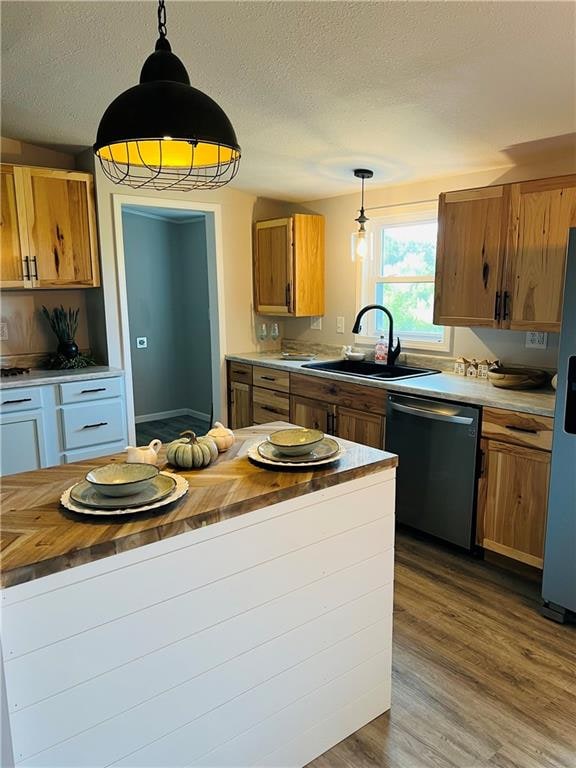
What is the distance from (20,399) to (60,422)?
11.6 inches

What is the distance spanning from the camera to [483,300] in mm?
3029

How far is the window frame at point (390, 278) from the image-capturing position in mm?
3709

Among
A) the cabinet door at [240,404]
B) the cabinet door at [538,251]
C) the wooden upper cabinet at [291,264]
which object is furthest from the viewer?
the cabinet door at [240,404]

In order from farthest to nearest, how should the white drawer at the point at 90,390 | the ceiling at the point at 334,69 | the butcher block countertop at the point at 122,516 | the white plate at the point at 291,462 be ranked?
the white drawer at the point at 90,390
the ceiling at the point at 334,69
the white plate at the point at 291,462
the butcher block countertop at the point at 122,516

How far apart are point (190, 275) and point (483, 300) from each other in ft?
12.3

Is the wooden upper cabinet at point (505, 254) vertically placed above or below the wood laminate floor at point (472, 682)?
above

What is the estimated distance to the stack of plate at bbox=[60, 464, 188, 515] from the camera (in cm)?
135

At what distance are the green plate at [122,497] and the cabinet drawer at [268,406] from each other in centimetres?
258

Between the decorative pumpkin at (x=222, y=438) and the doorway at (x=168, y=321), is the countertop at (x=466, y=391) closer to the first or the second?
the decorative pumpkin at (x=222, y=438)

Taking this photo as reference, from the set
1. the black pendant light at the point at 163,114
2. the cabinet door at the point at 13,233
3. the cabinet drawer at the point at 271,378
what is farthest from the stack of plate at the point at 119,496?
the cabinet drawer at the point at 271,378

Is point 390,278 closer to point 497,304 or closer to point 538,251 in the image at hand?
point 497,304

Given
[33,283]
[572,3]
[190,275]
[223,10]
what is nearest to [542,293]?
[572,3]

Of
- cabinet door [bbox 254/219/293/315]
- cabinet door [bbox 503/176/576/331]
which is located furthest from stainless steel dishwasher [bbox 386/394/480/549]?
cabinet door [bbox 254/219/293/315]

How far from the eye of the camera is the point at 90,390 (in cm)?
356
